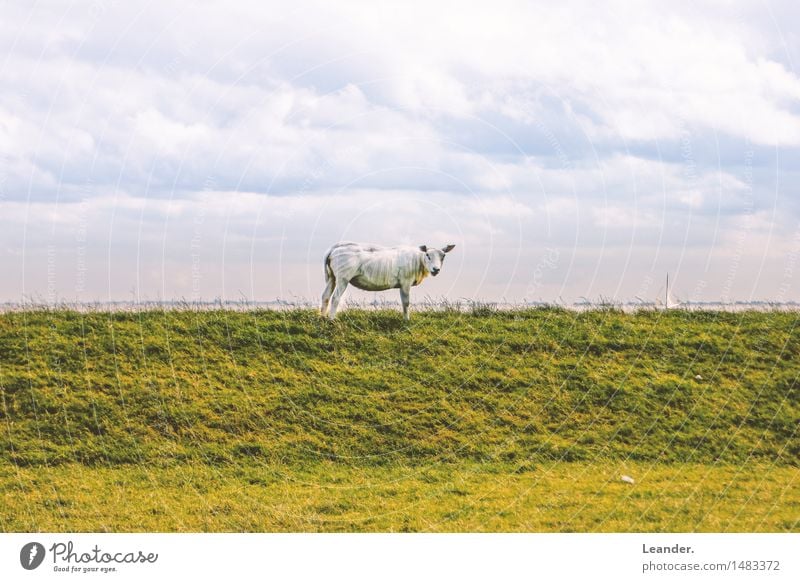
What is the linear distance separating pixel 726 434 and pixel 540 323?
18.1 ft

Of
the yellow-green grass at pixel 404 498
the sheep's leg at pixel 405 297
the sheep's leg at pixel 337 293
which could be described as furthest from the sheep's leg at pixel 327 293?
the yellow-green grass at pixel 404 498

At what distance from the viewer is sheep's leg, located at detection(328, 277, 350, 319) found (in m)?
19.0

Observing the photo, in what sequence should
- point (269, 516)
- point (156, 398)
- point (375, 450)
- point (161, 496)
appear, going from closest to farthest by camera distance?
point (269, 516), point (161, 496), point (375, 450), point (156, 398)

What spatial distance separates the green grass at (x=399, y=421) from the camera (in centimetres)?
1291

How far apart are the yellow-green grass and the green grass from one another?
0.16 feet

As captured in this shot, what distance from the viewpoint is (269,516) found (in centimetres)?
1246

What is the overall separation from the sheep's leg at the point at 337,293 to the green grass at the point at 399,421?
1.06ft

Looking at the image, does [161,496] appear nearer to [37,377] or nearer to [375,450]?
[375,450]

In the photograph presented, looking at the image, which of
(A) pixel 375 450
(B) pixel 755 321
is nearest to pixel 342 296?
(A) pixel 375 450

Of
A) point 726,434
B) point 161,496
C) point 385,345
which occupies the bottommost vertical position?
point 161,496

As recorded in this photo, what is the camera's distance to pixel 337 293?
19297 mm

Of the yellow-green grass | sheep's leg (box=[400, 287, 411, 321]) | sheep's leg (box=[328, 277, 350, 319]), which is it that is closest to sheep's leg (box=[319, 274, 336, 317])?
sheep's leg (box=[328, 277, 350, 319])

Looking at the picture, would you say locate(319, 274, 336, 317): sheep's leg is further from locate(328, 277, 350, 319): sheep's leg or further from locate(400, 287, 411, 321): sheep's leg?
locate(400, 287, 411, 321): sheep's leg

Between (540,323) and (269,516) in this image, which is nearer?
(269,516)
